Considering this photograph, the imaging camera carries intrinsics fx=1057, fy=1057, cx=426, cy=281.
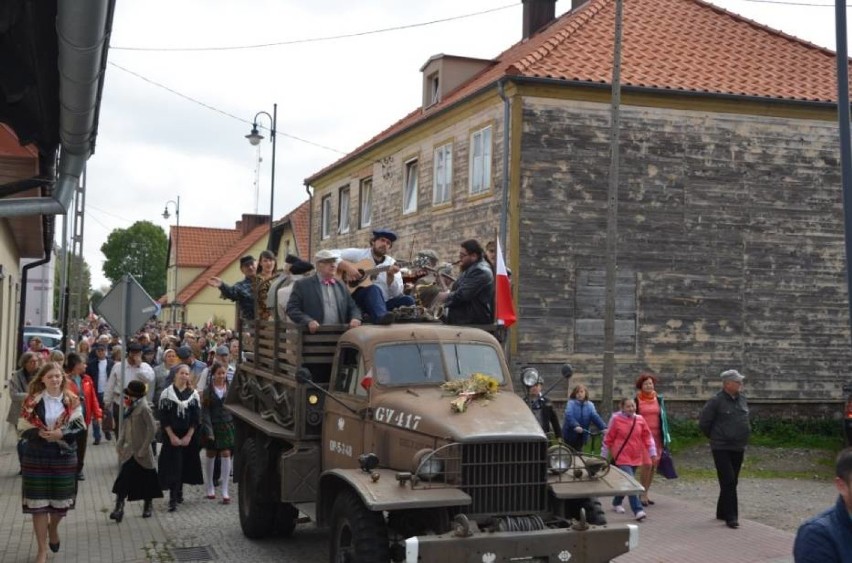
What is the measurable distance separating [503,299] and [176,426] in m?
4.68

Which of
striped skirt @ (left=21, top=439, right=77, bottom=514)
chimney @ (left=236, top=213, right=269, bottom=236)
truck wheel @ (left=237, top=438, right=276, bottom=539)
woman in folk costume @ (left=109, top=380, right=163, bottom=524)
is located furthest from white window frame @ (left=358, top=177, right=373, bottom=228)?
chimney @ (left=236, top=213, right=269, bottom=236)

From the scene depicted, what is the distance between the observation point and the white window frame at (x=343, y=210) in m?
33.2

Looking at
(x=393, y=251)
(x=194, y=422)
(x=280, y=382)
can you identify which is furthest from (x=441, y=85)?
(x=280, y=382)

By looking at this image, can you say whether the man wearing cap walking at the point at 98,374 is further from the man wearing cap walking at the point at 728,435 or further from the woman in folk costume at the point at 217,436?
the man wearing cap walking at the point at 728,435

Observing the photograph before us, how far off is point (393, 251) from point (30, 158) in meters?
17.4

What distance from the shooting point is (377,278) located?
11406mm

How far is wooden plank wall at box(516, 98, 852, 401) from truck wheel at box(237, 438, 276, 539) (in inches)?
406

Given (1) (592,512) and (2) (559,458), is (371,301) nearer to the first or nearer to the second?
(2) (559,458)

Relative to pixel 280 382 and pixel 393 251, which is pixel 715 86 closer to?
pixel 393 251

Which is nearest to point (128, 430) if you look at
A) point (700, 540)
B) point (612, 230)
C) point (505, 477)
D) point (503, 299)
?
point (503, 299)

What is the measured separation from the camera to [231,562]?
10.0 meters

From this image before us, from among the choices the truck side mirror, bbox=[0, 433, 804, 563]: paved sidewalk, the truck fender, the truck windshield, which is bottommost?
bbox=[0, 433, 804, 563]: paved sidewalk

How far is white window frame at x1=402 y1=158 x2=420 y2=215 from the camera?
2688cm

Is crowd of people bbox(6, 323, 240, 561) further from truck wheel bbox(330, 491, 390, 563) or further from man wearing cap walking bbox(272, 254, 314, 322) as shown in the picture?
truck wheel bbox(330, 491, 390, 563)
